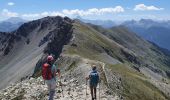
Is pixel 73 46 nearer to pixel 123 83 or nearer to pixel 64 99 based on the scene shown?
pixel 123 83

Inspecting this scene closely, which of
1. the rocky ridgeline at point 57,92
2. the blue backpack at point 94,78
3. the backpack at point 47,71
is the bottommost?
the rocky ridgeline at point 57,92

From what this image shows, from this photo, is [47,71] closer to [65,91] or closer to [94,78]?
[94,78]

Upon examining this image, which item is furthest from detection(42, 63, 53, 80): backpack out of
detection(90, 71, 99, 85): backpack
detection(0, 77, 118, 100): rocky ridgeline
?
detection(0, 77, 118, 100): rocky ridgeline

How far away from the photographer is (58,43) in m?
181

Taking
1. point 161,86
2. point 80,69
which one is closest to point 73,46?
point 161,86

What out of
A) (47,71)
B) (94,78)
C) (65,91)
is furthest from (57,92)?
(47,71)

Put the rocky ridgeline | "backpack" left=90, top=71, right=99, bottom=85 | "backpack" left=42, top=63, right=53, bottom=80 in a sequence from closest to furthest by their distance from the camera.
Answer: "backpack" left=42, top=63, right=53, bottom=80
"backpack" left=90, top=71, right=99, bottom=85
the rocky ridgeline

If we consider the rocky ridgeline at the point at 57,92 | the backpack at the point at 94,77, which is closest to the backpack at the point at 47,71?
the backpack at the point at 94,77

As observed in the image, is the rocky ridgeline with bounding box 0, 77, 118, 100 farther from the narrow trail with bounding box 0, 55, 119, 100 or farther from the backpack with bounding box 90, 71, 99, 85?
the backpack with bounding box 90, 71, 99, 85

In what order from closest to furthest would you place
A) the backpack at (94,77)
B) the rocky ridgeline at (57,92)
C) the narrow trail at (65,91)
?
the backpack at (94,77) → the rocky ridgeline at (57,92) → the narrow trail at (65,91)

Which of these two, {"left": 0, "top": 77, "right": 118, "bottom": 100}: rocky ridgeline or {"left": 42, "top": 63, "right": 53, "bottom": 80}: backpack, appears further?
{"left": 0, "top": 77, "right": 118, "bottom": 100}: rocky ridgeline

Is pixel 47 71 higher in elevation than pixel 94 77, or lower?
higher

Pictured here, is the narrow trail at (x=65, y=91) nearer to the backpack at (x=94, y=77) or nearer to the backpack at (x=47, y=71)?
the backpack at (x=94, y=77)

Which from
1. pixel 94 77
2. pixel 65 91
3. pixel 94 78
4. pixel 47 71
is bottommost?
pixel 65 91
